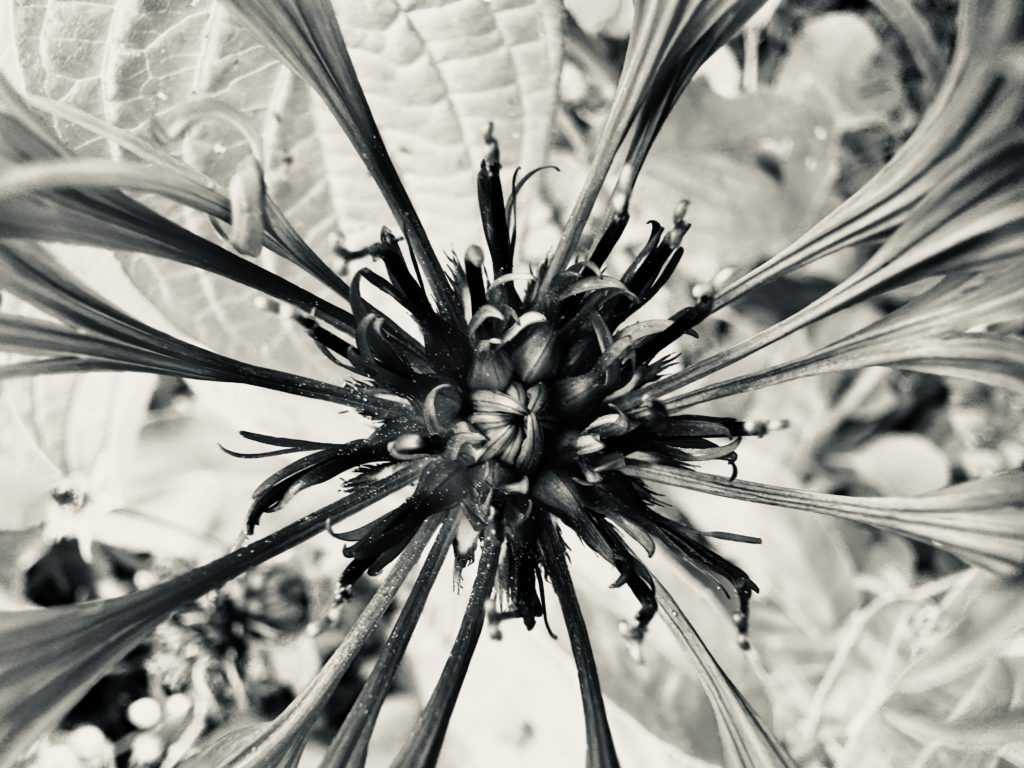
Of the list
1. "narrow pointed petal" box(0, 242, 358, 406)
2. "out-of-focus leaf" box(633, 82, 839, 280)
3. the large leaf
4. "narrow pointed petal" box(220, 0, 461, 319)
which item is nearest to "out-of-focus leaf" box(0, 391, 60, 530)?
the large leaf

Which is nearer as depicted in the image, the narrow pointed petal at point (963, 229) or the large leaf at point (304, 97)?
the narrow pointed petal at point (963, 229)

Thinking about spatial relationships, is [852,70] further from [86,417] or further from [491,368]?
[86,417]

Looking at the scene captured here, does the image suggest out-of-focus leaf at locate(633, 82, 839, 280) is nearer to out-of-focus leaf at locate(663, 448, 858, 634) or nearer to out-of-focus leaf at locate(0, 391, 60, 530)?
out-of-focus leaf at locate(663, 448, 858, 634)

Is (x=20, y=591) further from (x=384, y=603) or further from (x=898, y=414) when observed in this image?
(x=898, y=414)

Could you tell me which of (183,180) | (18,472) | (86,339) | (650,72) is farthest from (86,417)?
(650,72)

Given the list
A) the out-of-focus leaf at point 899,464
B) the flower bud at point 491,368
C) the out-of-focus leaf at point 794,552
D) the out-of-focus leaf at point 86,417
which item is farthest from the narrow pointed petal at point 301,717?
the out-of-focus leaf at point 899,464

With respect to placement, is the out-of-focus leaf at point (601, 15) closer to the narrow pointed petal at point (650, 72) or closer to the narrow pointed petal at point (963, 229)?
the narrow pointed petal at point (650, 72)
